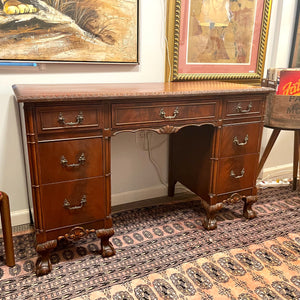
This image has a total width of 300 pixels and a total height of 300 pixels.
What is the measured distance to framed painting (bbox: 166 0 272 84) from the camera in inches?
85.1

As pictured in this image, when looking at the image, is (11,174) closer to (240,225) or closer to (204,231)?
(204,231)

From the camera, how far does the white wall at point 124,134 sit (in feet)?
6.23

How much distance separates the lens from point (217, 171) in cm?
195

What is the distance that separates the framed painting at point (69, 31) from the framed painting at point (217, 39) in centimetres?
31

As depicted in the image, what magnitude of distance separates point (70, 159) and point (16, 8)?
895 millimetres

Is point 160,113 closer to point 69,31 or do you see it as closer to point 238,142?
point 238,142

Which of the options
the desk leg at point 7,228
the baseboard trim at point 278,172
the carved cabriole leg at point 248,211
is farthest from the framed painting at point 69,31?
the baseboard trim at point 278,172

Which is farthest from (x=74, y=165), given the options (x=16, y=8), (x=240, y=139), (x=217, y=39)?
(x=217, y=39)

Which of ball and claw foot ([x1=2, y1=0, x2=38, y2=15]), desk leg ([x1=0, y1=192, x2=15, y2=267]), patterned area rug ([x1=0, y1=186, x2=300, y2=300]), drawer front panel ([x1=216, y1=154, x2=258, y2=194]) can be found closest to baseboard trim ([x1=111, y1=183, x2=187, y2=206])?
patterned area rug ([x1=0, y1=186, x2=300, y2=300])

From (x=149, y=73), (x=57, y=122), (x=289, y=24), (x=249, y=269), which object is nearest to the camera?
(x=57, y=122)

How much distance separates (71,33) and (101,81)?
341mm

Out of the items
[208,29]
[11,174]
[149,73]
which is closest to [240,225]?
[149,73]

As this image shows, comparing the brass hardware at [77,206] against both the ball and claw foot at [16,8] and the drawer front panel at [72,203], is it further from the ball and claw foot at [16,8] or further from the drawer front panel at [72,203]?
the ball and claw foot at [16,8]

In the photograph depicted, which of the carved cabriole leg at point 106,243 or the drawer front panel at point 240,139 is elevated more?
the drawer front panel at point 240,139
